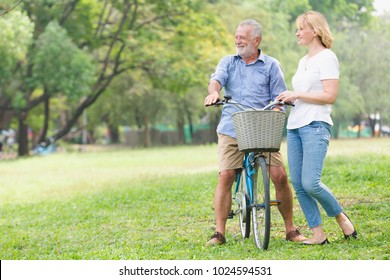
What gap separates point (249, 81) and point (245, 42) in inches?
11.4

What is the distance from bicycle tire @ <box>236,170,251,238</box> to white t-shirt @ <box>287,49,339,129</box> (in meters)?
0.66

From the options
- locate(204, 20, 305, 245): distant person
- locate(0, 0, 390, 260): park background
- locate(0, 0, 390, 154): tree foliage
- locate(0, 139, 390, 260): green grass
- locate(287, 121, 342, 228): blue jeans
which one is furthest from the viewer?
locate(0, 0, 390, 154): tree foliage

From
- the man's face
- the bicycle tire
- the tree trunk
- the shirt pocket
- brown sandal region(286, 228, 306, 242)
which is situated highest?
the man's face

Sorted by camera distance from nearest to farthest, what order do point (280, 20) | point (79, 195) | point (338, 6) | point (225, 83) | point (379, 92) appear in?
point (225, 83)
point (79, 195)
point (338, 6)
point (379, 92)
point (280, 20)

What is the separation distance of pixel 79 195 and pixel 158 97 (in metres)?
20.9

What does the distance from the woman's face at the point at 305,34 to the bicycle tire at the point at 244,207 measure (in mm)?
1084

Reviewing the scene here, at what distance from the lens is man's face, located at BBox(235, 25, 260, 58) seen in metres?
5.51

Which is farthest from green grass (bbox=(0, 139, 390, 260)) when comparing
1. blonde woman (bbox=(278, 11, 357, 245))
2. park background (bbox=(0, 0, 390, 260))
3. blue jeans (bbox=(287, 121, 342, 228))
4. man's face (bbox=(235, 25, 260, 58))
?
man's face (bbox=(235, 25, 260, 58))

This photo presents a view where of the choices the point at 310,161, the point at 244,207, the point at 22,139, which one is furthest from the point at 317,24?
the point at 22,139

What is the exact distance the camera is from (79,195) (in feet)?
37.3

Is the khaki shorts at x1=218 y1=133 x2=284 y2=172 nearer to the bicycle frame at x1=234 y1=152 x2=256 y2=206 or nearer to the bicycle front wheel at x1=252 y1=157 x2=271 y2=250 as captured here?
the bicycle frame at x1=234 y1=152 x2=256 y2=206
